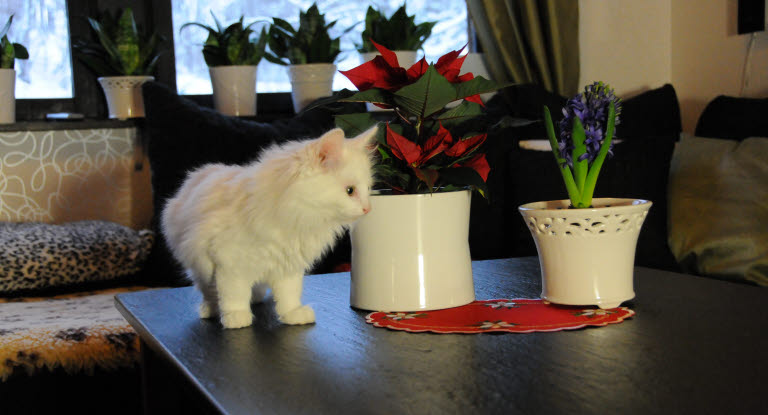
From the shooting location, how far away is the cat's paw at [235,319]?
0.93 m

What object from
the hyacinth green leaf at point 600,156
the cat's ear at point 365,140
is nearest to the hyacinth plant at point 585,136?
the hyacinth green leaf at point 600,156

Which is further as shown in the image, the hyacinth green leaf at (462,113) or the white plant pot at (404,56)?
the white plant pot at (404,56)

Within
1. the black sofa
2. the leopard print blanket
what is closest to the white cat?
the leopard print blanket

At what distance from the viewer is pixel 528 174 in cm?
215

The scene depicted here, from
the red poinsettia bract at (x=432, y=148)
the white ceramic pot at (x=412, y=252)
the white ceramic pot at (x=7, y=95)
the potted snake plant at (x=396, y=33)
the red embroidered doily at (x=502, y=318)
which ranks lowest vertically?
the red embroidered doily at (x=502, y=318)

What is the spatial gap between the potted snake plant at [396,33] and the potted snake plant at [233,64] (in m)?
0.36

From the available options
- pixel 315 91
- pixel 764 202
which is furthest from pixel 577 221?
pixel 315 91

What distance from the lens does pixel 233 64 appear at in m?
2.50

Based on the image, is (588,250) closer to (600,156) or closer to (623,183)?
(600,156)

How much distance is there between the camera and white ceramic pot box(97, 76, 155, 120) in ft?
7.81

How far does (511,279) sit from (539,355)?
44 centimetres

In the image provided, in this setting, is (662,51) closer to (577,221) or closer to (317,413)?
(577,221)

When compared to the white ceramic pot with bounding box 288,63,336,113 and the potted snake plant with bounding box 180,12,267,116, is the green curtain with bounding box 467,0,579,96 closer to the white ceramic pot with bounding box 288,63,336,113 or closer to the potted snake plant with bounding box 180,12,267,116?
the white ceramic pot with bounding box 288,63,336,113

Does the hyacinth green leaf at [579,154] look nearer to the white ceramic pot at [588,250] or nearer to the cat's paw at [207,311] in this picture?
the white ceramic pot at [588,250]
